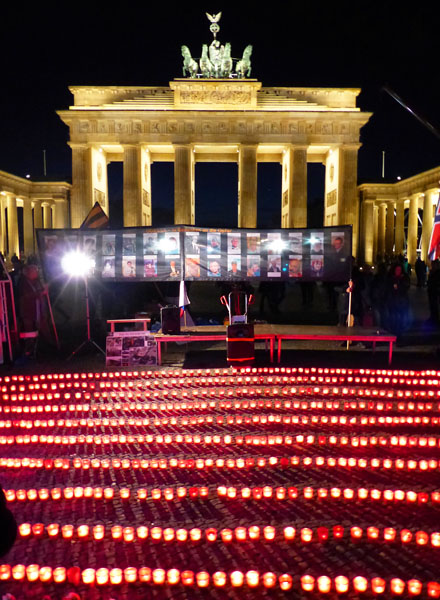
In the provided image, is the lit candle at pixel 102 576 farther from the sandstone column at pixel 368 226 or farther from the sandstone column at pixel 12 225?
the sandstone column at pixel 12 225

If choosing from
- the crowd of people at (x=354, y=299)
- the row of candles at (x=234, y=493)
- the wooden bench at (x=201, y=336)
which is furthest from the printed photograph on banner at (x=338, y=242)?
the row of candles at (x=234, y=493)

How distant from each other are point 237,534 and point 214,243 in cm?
847

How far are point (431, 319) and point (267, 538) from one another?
12062 millimetres

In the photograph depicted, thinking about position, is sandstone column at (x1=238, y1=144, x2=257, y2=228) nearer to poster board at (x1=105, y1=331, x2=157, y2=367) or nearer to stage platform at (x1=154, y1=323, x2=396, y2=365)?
stage platform at (x1=154, y1=323, x2=396, y2=365)

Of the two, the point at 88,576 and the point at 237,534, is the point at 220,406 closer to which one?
the point at 237,534

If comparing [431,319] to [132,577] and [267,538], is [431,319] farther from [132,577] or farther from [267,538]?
[132,577]

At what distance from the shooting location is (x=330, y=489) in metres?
4.65

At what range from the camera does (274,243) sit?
38.3 feet

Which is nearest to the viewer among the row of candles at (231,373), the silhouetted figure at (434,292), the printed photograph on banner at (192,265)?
the row of candles at (231,373)

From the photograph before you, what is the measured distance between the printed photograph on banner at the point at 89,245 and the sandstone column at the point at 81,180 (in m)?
29.4

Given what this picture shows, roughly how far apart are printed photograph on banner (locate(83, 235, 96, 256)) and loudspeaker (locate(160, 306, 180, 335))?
8.73 ft

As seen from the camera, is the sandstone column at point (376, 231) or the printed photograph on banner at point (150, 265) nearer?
the printed photograph on banner at point (150, 265)

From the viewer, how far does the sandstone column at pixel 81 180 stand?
1544 inches

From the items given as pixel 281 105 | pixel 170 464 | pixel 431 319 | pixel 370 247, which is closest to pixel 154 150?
pixel 281 105
